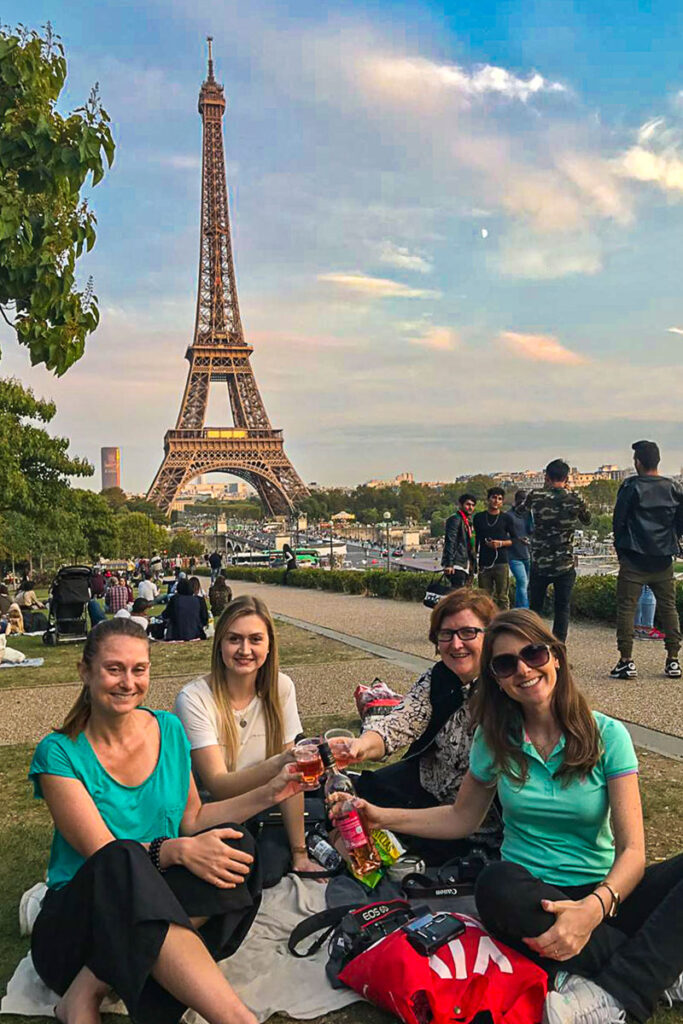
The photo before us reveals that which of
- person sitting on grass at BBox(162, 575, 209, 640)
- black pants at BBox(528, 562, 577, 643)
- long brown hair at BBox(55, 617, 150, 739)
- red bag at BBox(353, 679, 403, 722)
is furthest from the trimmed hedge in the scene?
long brown hair at BBox(55, 617, 150, 739)

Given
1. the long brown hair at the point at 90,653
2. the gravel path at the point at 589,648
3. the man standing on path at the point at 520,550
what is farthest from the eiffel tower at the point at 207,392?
the long brown hair at the point at 90,653

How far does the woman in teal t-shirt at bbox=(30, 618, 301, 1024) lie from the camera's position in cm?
225

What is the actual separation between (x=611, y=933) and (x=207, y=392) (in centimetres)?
6637

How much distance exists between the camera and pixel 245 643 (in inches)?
133

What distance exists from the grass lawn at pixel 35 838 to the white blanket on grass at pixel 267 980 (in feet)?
0.11

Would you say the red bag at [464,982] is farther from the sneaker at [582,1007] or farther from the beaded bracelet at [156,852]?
the beaded bracelet at [156,852]

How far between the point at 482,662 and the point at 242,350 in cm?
6510

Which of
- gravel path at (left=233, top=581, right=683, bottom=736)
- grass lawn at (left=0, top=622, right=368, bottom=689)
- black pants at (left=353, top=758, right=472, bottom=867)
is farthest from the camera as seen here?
grass lawn at (left=0, top=622, right=368, bottom=689)

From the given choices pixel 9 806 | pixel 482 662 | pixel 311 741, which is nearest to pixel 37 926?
pixel 311 741

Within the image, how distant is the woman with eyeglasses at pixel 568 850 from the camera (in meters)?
2.40

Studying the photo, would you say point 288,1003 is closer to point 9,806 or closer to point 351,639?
point 9,806

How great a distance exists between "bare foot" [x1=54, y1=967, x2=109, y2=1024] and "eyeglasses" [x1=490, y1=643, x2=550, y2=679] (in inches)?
55.5

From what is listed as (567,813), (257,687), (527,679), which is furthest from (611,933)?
(257,687)

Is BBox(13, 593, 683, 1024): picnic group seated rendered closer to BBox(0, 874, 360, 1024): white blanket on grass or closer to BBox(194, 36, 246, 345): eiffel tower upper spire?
BBox(0, 874, 360, 1024): white blanket on grass
